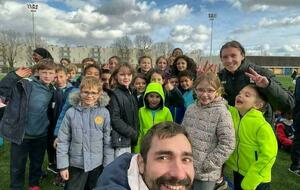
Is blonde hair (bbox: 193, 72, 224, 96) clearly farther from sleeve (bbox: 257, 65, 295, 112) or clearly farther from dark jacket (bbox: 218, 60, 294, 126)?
sleeve (bbox: 257, 65, 295, 112)

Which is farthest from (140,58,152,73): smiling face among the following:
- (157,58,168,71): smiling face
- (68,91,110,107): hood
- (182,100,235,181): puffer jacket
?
(182,100,235,181): puffer jacket

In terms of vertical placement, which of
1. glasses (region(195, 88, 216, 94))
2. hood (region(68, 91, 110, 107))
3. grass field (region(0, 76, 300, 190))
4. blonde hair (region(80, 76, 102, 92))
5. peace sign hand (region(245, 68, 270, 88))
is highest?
peace sign hand (region(245, 68, 270, 88))

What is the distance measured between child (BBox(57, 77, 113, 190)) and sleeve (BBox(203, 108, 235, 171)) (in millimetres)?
1434

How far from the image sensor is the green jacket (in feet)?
11.7

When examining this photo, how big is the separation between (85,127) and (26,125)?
46.1 inches

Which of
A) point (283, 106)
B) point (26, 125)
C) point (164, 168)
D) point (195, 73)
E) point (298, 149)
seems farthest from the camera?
point (298, 149)

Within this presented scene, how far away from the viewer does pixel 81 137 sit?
421cm

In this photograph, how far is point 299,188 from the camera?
5965 millimetres

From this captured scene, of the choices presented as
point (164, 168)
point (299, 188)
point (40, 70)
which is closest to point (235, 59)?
point (164, 168)

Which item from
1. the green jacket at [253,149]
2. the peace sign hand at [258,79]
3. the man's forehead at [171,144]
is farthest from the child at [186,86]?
the man's forehead at [171,144]

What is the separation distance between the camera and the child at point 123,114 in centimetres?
450

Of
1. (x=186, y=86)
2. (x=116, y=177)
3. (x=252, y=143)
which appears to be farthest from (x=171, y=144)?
(x=186, y=86)

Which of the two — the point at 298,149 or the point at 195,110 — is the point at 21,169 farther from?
the point at 298,149

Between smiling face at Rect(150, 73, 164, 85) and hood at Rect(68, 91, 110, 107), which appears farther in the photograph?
smiling face at Rect(150, 73, 164, 85)
